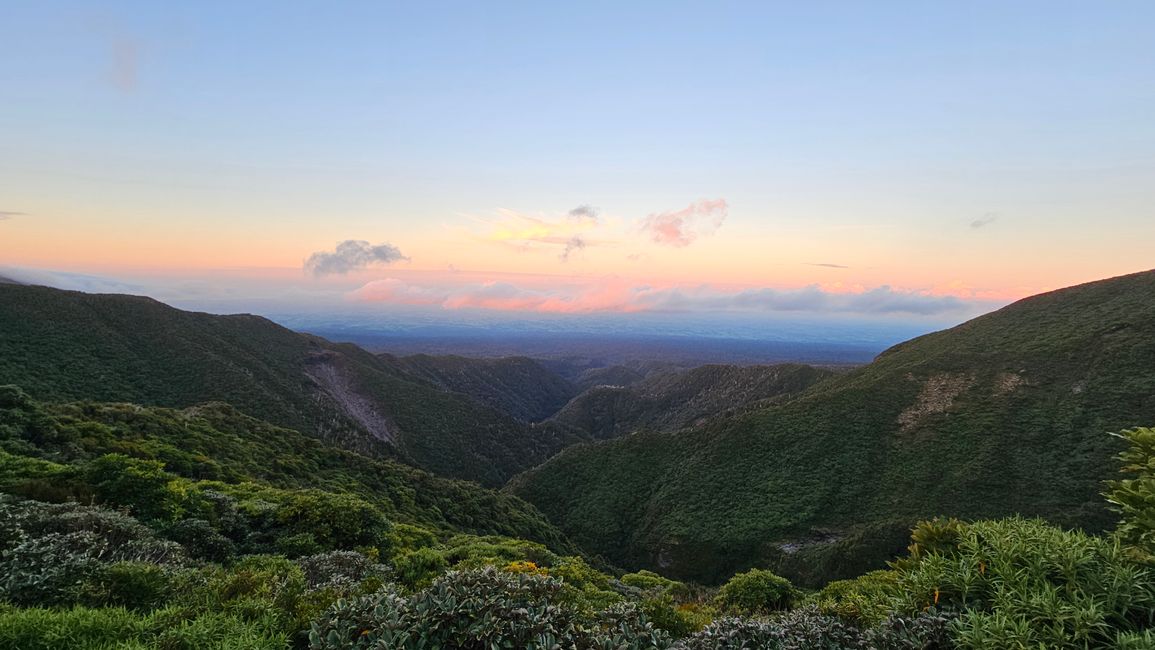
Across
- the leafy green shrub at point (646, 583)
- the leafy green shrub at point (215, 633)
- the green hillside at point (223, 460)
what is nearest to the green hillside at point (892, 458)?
the green hillside at point (223, 460)

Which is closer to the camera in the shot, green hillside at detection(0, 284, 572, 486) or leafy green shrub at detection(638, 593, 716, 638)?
leafy green shrub at detection(638, 593, 716, 638)

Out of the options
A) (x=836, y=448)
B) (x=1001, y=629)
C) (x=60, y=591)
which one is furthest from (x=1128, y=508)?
(x=836, y=448)

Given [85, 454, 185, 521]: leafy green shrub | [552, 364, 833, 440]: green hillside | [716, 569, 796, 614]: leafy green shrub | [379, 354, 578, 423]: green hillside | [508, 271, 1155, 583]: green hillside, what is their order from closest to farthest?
[85, 454, 185, 521]: leafy green shrub < [716, 569, 796, 614]: leafy green shrub < [508, 271, 1155, 583]: green hillside < [552, 364, 833, 440]: green hillside < [379, 354, 578, 423]: green hillside

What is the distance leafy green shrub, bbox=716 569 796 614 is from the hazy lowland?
0.38 ft

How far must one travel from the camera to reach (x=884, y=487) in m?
44.7

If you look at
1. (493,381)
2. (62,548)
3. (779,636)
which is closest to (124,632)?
(62,548)

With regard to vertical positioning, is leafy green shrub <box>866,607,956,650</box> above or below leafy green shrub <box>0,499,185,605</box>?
above

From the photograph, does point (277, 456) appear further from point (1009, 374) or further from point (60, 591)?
point (1009, 374)

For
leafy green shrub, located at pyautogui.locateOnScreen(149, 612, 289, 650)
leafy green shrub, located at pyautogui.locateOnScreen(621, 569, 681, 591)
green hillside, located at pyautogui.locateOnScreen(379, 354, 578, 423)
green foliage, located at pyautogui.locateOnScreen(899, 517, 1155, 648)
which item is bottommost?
green hillside, located at pyautogui.locateOnScreen(379, 354, 578, 423)

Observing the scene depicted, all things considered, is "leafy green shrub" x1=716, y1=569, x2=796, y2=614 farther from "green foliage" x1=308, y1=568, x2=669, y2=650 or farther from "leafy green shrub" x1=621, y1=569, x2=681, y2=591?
"green foliage" x1=308, y1=568, x2=669, y2=650

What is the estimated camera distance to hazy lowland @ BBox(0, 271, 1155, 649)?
589cm

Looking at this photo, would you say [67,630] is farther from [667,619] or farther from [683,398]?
[683,398]

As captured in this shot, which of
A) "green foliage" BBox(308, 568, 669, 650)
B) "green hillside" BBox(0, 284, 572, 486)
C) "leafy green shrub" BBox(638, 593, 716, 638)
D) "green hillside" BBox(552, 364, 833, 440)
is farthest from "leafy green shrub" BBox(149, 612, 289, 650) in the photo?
"green hillside" BBox(552, 364, 833, 440)

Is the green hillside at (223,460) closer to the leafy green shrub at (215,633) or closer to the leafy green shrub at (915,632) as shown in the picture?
the leafy green shrub at (215,633)
